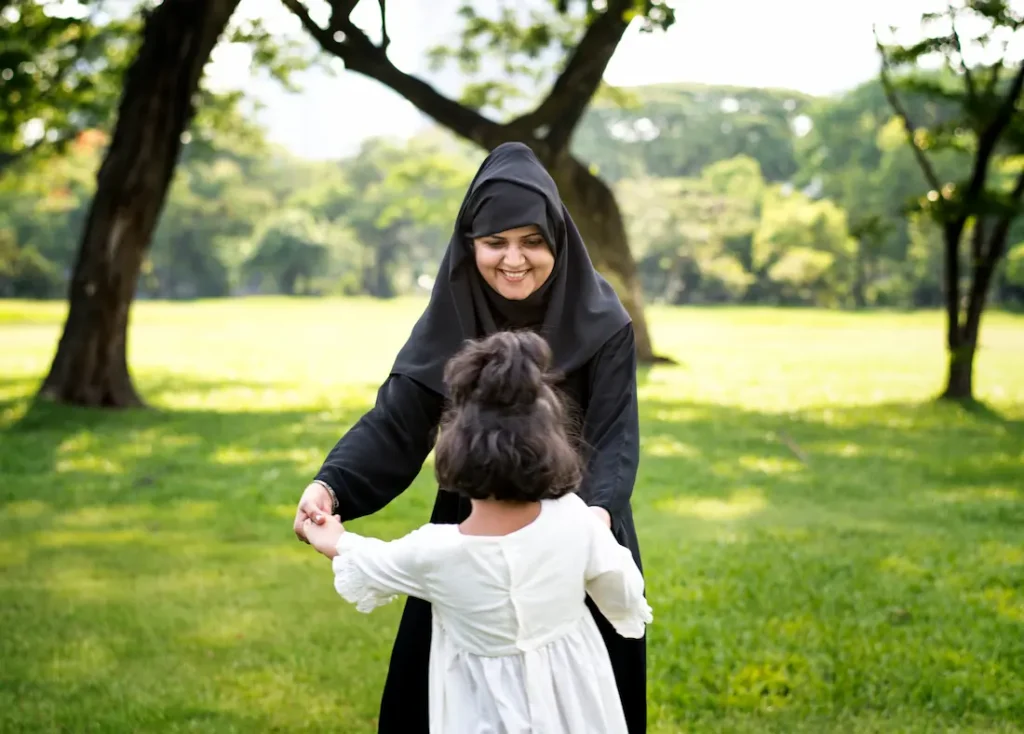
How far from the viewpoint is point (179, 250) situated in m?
64.9

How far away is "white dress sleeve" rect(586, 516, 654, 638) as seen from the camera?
248 cm

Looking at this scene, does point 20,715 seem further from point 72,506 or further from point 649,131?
point 649,131

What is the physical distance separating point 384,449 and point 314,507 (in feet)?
1.25

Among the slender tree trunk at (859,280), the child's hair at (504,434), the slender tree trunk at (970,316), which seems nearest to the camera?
the child's hair at (504,434)

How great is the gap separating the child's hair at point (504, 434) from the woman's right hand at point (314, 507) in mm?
398

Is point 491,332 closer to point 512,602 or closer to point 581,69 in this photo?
point 512,602

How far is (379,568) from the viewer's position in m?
2.41

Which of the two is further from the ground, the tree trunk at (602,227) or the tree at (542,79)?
the tree at (542,79)

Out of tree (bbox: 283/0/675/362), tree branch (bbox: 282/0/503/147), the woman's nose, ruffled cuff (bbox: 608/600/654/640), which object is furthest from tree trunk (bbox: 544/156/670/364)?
ruffled cuff (bbox: 608/600/654/640)

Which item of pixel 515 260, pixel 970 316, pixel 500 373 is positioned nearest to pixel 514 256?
pixel 515 260

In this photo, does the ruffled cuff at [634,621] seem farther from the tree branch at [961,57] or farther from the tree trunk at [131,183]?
the tree branch at [961,57]

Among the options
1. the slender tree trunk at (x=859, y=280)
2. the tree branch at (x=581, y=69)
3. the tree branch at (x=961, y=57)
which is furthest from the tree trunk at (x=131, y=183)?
the slender tree trunk at (x=859, y=280)

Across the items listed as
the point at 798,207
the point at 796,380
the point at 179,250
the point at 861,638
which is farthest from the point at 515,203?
the point at 179,250

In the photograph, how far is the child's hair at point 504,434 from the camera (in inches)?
90.4
